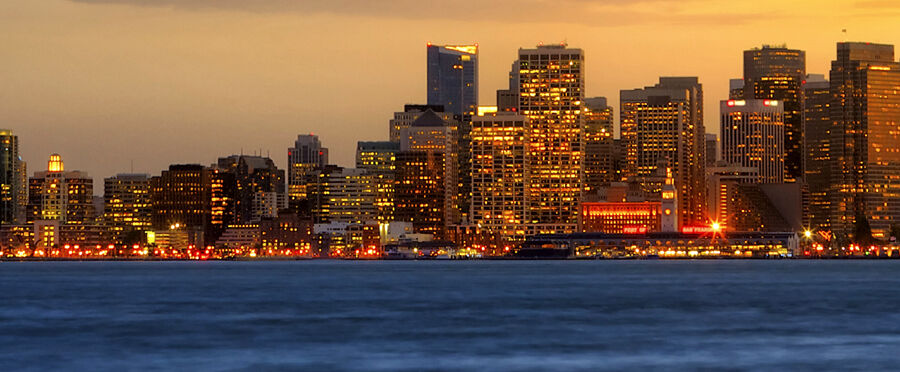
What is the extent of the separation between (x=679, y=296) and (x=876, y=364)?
205 ft

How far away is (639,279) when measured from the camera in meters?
184

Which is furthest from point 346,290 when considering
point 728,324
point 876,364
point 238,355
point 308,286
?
point 876,364

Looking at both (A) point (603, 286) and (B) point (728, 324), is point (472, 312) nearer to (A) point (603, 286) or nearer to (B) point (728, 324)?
(B) point (728, 324)

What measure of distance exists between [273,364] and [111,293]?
80333 mm

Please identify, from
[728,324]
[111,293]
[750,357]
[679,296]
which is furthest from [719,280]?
[750,357]

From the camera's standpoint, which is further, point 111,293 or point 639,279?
point 639,279

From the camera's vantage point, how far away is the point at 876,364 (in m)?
69.8

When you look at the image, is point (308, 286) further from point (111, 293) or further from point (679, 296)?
point (679, 296)

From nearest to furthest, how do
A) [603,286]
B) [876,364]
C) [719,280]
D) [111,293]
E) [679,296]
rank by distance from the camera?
[876,364], [679,296], [111,293], [603,286], [719,280]

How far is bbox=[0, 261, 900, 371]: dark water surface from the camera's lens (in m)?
72.4

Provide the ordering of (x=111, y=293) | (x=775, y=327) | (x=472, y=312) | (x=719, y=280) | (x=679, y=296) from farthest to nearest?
1. (x=719, y=280)
2. (x=111, y=293)
3. (x=679, y=296)
4. (x=472, y=312)
5. (x=775, y=327)

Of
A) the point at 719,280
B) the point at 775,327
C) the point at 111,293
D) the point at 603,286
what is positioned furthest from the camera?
the point at 719,280

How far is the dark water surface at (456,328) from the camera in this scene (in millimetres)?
72438

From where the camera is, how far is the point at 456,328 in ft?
307
